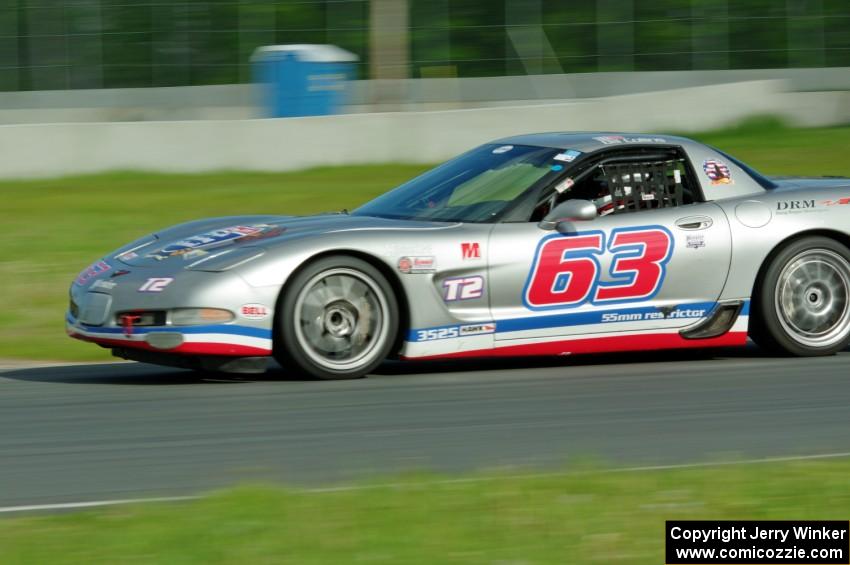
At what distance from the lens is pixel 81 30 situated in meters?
24.0

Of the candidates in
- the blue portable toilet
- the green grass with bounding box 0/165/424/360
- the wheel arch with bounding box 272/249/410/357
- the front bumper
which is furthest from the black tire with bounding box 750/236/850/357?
the blue portable toilet

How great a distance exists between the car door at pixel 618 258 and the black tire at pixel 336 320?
64cm

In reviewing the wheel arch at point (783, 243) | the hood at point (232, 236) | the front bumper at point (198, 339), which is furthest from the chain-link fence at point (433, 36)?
the front bumper at point (198, 339)

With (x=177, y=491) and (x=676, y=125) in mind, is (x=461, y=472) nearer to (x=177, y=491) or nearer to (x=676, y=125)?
(x=177, y=491)

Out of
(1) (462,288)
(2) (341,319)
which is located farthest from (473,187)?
(2) (341,319)

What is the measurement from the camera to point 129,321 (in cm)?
729

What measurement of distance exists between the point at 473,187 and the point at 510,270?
0.76m

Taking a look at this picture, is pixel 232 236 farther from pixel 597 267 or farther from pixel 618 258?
pixel 618 258

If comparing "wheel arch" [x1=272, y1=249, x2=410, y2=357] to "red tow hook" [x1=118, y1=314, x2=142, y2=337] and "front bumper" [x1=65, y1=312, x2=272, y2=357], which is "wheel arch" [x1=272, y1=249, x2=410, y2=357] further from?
"red tow hook" [x1=118, y1=314, x2=142, y2=337]

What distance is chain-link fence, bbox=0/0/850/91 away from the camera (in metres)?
24.0

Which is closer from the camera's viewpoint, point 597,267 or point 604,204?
point 597,267

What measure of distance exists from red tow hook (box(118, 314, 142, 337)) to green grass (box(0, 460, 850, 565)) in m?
2.48

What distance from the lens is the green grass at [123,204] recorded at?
1043 centimetres

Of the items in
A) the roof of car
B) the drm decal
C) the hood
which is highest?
the roof of car
